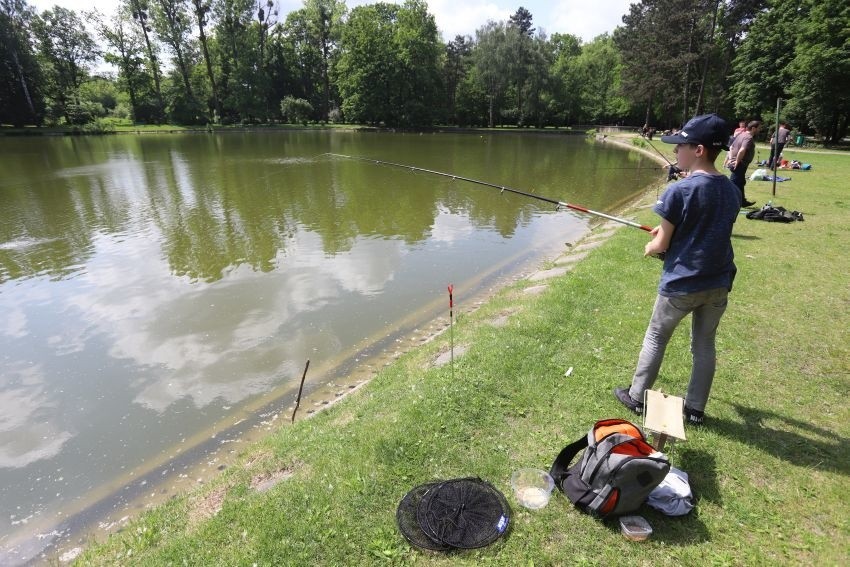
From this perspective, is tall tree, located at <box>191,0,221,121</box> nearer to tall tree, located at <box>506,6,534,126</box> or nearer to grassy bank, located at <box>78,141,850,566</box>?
tall tree, located at <box>506,6,534,126</box>

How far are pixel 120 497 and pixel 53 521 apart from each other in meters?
0.60

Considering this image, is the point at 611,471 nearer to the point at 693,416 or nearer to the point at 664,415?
the point at 664,415

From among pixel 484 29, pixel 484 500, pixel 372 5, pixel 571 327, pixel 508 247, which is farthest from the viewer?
→ pixel 372 5

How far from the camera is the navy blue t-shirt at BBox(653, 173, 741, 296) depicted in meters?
3.62

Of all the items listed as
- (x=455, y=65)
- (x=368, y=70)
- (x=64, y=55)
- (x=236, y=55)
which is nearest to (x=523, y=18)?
(x=455, y=65)

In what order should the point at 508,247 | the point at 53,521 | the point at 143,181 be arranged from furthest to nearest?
1. the point at 143,181
2. the point at 508,247
3. the point at 53,521

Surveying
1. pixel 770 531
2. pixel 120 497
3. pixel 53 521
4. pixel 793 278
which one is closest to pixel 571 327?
pixel 770 531

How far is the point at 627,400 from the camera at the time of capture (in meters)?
4.59

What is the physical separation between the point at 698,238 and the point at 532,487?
95.0 inches

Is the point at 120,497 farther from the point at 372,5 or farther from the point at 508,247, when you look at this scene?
the point at 372,5

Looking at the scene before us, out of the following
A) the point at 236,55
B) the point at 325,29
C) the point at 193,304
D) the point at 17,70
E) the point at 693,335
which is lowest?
the point at 193,304

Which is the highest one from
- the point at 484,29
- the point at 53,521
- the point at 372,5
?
the point at 372,5

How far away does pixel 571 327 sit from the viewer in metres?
6.45

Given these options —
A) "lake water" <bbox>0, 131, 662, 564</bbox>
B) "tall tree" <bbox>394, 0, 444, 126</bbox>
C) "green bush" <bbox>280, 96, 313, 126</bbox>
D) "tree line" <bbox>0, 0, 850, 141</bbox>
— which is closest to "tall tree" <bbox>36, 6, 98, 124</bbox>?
"tree line" <bbox>0, 0, 850, 141</bbox>
